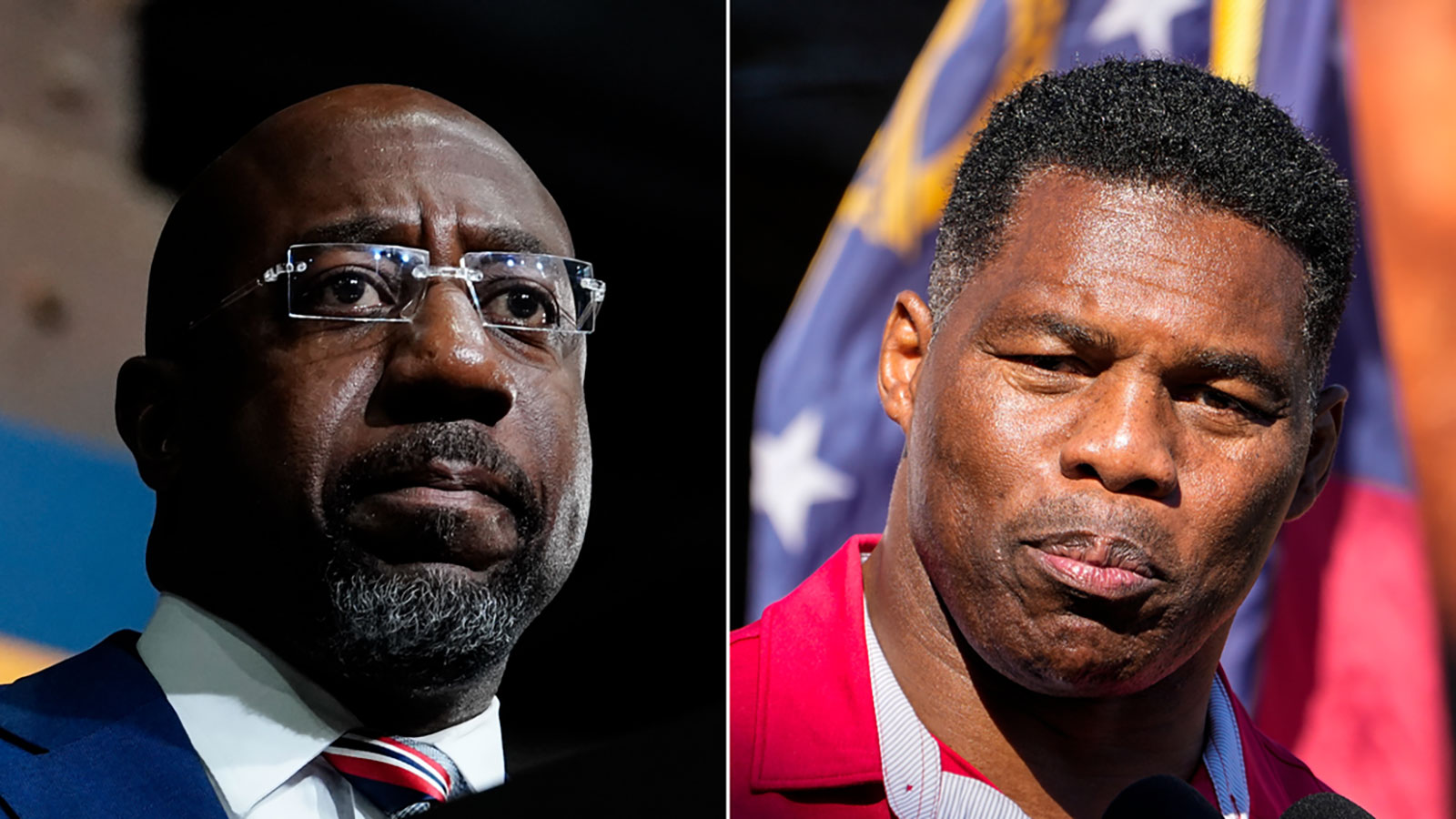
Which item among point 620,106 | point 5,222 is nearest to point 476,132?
point 620,106

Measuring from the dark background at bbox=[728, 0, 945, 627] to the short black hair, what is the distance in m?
0.39

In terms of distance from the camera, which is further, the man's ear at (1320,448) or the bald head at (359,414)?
the man's ear at (1320,448)

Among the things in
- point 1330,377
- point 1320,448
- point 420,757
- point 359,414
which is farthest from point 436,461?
point 1330,377

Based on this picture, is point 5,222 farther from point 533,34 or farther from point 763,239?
point 763,239

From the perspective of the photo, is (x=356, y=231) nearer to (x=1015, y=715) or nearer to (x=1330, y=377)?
(x=1015, y=715)

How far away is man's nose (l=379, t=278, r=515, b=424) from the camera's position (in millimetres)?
1942

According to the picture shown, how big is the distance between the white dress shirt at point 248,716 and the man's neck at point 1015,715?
2.77 feet

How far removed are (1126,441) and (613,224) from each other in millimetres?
916

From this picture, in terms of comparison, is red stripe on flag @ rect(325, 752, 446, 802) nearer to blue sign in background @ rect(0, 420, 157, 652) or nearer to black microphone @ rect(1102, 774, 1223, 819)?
blue sign in background @ rect(0, 420, 157, 652)

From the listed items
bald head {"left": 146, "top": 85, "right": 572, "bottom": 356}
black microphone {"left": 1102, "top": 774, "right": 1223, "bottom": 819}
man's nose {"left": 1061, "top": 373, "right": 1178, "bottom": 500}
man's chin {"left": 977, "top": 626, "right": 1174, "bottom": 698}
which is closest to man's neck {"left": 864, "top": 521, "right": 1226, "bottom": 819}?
man's chin {"left": 977, "top": 626, "right": 1174, "bottom": 698}

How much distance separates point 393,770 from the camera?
199 centimetres

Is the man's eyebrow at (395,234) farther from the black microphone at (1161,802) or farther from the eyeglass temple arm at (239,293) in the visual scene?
the black microphone at (1161,802)

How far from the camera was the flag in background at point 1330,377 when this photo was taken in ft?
8.71

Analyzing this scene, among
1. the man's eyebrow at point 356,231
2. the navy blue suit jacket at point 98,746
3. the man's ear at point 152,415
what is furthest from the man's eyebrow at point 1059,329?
the navy blue suit jacket at point 98,746
